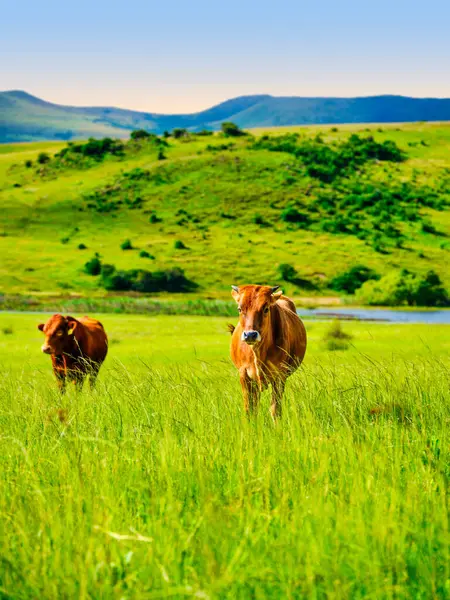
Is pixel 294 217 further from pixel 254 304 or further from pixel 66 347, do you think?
pixel 254 304

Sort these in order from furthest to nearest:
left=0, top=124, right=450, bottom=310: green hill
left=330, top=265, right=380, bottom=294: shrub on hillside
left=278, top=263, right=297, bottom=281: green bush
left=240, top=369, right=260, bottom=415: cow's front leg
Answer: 1. left=0, top=124, right=450, bottom=310: green hill
2. left=278, top=263, right=297, bottom=281: green bush
3. left=330, top=265, right=380, bottom=294: shrub on hillside
4. left=240, top=369, right=260, bottom=415: cow's front leg

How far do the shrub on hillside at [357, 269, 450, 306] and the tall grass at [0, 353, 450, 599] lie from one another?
8079cm

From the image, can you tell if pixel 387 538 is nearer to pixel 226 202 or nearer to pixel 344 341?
pixel 344 341

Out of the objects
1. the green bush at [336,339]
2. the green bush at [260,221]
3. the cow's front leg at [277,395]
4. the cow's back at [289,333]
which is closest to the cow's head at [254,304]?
A: the cow's front leg at [277,395]

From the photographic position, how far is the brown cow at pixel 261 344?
33.6 ft

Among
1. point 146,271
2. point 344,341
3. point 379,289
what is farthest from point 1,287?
point 344,341

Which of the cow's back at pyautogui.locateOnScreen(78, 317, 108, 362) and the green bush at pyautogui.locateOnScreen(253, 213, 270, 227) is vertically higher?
the cow's back at pyautogui.locateOnScreen(78, 317, 108, 362)

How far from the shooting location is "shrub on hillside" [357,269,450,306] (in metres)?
88.2

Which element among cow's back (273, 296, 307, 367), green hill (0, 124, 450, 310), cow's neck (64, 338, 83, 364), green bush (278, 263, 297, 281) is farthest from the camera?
green hill (0, 124, 450, 310)

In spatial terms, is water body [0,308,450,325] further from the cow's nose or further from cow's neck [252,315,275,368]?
the cow's nose

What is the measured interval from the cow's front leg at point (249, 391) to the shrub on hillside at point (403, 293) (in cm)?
7874

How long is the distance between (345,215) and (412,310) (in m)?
64.4

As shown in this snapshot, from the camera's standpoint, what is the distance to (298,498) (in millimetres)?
6164

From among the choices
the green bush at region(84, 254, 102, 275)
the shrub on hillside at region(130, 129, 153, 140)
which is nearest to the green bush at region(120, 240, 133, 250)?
the green bush at region(84, 254, 102, 275)
